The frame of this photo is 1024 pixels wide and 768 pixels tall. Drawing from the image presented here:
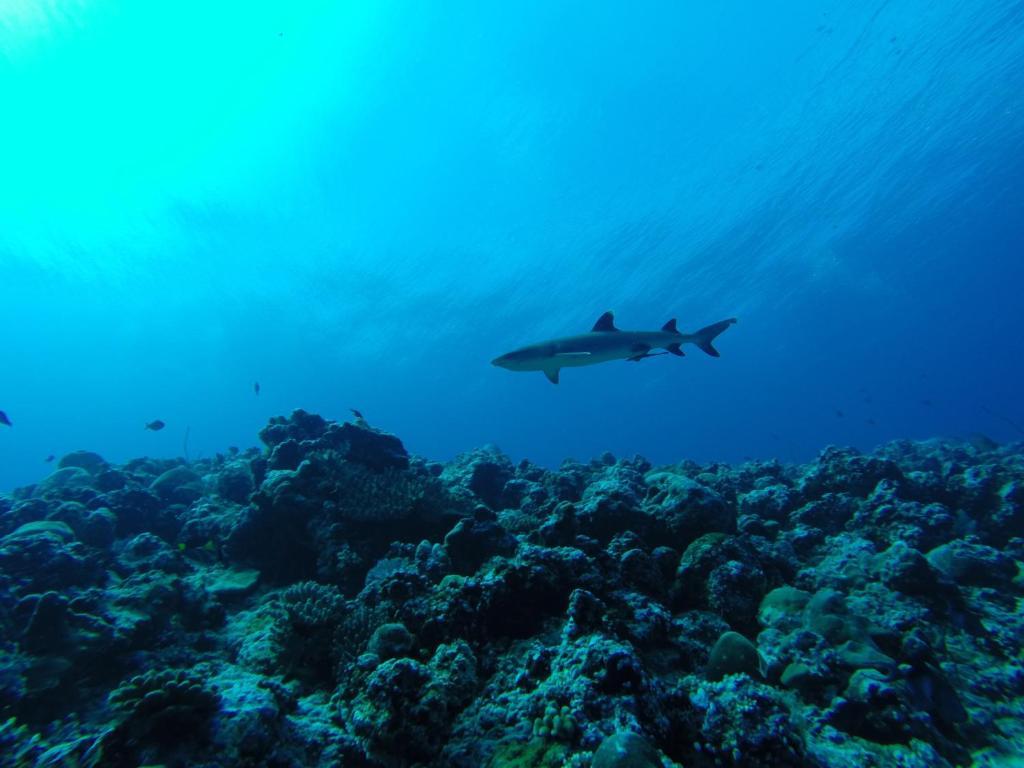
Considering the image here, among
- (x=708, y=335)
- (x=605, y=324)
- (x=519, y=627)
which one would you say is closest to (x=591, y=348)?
(x=605, y=324)

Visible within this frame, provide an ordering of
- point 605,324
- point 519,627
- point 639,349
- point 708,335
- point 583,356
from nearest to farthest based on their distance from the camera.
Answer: point 519,627 → point 583,356 → point 639,349 → point 605,324 → point 708,335

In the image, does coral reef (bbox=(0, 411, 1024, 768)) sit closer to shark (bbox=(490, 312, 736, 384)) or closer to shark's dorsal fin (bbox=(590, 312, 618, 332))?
shark (bbox=(490, 312, 736, 384))

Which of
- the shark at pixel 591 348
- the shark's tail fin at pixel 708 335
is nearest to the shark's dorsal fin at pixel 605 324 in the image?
the shark at pixel 591 348

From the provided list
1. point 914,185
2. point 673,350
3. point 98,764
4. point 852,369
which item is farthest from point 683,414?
point 98,764

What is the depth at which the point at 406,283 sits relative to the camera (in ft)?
170

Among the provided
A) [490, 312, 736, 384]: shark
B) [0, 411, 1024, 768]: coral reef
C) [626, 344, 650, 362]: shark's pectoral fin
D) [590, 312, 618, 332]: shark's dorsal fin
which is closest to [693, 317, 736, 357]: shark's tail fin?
[490, 312, 736, 384]: shark

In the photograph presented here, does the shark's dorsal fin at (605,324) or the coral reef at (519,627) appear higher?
the shark's dorsal fin at (605,324)

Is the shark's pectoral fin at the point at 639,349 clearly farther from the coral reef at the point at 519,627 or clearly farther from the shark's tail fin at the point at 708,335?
the coral reef at the point at 519,627

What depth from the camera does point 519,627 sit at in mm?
4793

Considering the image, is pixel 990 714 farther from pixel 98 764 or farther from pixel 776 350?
pixel 776 350

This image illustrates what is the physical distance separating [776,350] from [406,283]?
3235 inches

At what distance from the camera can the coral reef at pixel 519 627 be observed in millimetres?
3410

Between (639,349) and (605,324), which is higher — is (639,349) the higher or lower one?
the lower one

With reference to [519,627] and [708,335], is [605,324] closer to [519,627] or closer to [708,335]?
[708,335]
